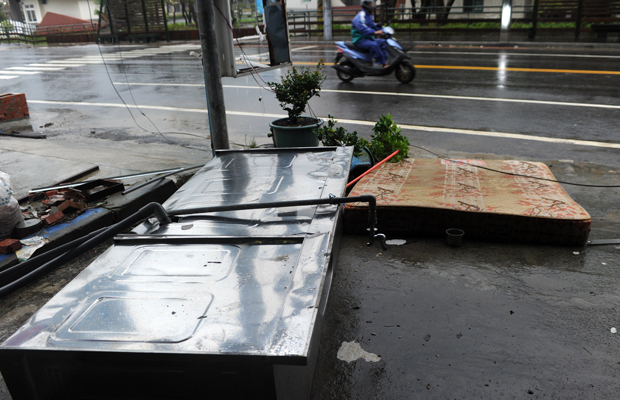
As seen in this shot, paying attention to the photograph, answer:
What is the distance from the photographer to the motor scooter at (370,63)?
11.3 meters

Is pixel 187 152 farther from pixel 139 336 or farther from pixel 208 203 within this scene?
pixel 139 336

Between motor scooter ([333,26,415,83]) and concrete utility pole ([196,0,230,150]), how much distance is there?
6.58 meters

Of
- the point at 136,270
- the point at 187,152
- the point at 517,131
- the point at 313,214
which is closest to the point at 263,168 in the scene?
the point at 313,214

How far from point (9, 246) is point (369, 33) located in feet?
31.3

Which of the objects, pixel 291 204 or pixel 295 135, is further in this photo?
pixel 295 135

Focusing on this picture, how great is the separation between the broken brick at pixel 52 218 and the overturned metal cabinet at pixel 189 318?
2293 millimetres

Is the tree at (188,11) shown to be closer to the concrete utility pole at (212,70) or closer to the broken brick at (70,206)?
the concrete utility pole at (212,70)

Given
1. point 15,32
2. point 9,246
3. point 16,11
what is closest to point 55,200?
→ point 9,246

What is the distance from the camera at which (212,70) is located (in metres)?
5.45

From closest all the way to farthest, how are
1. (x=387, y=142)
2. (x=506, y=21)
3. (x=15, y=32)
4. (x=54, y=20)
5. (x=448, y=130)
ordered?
Result: (x=387, y=142) → (x=15, y=32) → (x=54, y=20) → (x=448, y=130) → (x=506, y=21)

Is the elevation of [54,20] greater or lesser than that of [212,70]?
greater

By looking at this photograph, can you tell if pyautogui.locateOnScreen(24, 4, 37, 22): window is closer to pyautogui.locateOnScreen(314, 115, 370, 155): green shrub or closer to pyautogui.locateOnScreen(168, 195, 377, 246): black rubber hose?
pyautogui.locateOnScreen(314, 115, 370, 155): green shrub

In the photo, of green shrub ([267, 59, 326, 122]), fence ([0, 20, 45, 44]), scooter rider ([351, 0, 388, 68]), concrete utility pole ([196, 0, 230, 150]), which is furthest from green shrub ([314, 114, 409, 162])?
scooter rider ([351, 0, 388, 68])

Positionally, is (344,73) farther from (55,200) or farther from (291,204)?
(291,204)
